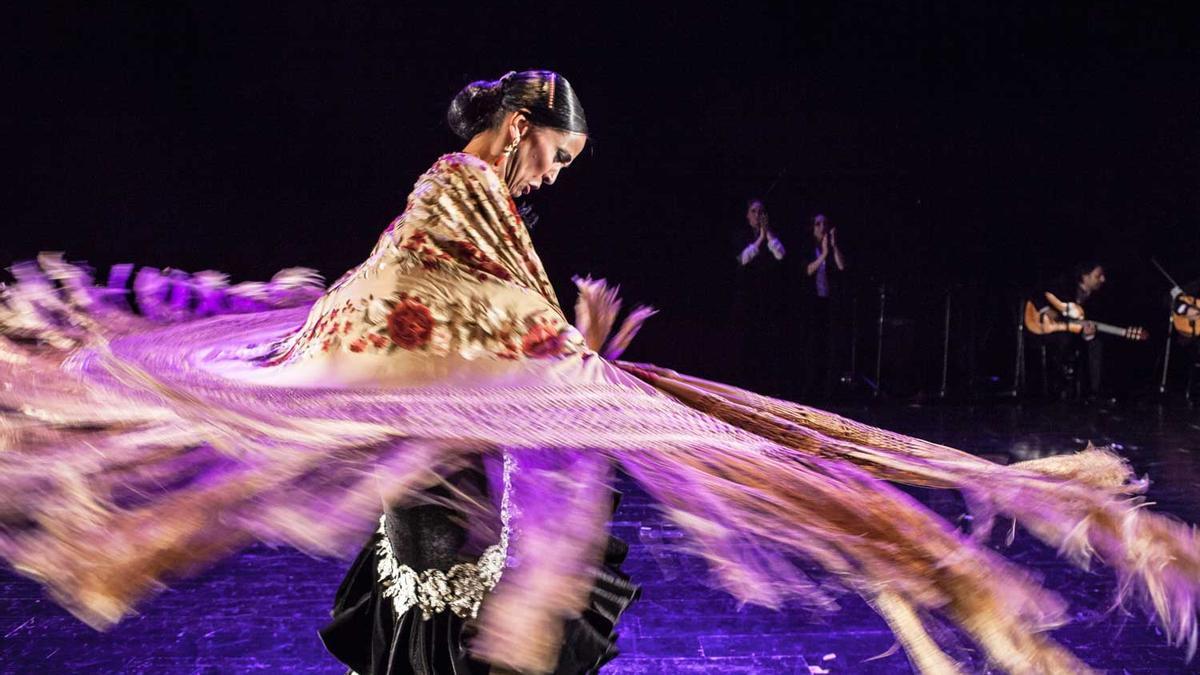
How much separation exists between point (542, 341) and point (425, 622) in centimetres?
55

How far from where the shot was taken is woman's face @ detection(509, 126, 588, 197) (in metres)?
1.67

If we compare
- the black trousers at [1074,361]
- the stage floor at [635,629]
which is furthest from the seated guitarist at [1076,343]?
the stage floor at [635,629]

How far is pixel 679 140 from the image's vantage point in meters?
7.50

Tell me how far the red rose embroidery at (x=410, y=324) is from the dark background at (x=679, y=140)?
17.8 ft

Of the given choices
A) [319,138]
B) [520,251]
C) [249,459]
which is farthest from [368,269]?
[319,138]

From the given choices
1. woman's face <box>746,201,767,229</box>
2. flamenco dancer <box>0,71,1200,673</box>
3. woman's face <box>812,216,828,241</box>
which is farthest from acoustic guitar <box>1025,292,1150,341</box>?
flamenco dancer <box>0,71,1200,673</box>

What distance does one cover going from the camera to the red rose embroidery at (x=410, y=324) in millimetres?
1438

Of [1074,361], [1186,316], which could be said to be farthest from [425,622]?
[1186,316]

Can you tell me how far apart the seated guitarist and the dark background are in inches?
22.0

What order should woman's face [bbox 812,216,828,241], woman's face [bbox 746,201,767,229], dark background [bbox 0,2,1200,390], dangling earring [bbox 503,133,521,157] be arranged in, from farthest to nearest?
woman's face [bbox 812,216,828,241], woman's face [bbox 746,201,767,229], dark background [bbox 0,2,1200,390], dangling earring [bbox 503,133,521,157]

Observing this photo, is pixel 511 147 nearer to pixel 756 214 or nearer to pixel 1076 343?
pixel 756 214

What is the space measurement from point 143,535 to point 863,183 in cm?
775

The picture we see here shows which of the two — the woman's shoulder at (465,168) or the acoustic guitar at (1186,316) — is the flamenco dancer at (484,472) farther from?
the acoustic guitar at (1186,316)

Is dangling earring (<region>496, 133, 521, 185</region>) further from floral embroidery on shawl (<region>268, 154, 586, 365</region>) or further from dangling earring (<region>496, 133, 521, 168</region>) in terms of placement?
floral embroidery on shawl (<region>268, 154, 586, 365</region>)
